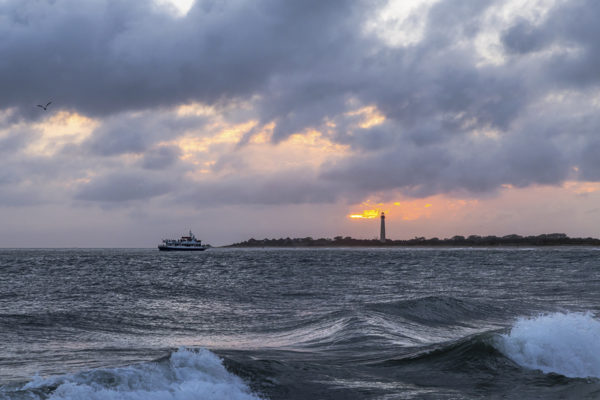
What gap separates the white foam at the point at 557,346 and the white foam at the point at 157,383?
22.3 ft

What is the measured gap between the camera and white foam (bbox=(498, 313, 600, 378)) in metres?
11.9

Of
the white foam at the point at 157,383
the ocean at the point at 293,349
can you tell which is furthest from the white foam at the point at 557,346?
the white foam at the point at 157,383

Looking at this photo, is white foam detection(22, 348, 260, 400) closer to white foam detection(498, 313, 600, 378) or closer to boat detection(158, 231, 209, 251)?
white foam detection(498, 313, 600, 378)

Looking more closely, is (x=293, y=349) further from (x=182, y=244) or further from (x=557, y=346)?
(x=182, y=244)

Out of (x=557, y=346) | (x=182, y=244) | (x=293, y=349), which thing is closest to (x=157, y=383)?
(x=293, y=349)

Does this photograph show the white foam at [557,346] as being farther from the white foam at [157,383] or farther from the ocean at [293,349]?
the white foam at [157,383]

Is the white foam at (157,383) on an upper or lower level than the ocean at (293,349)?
upper

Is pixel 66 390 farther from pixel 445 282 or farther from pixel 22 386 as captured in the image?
pixel 445 282

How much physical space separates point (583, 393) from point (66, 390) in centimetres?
885

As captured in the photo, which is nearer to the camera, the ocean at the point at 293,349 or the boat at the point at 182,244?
the ocean at the point at 293,349

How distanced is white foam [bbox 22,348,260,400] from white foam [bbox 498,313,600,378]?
679 centimetres

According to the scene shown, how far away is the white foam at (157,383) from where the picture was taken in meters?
8.41

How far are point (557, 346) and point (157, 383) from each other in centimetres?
916

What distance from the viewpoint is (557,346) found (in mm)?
12766
